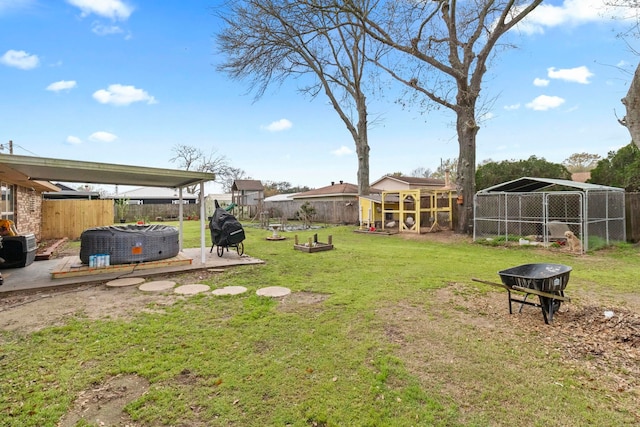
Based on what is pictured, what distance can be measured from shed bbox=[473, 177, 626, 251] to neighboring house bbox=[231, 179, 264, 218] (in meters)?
16.0

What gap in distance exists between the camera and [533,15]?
37.0 ft

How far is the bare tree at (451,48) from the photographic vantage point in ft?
37.2

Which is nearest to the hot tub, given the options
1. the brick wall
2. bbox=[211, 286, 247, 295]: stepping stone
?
bbox=[211, 286, 247, 295]: stepping stone

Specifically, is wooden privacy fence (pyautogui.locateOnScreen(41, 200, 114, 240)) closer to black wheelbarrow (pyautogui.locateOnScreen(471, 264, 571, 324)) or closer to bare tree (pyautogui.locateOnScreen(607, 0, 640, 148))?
black wheelbarrow (pyautogui.locateOnScreen(471, 264, 571, 324))

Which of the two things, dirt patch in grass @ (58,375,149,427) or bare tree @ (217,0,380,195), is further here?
bare tree @ (217,0,380,195)

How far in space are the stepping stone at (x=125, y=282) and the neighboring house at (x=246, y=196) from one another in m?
17.7

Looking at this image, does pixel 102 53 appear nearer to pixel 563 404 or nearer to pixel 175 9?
pixel 175 9

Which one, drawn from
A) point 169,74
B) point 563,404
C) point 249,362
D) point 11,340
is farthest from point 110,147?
point 563,404

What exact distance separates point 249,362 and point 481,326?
2703 mm

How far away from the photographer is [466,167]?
41.7 ft

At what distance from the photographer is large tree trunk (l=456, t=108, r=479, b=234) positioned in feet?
40.9

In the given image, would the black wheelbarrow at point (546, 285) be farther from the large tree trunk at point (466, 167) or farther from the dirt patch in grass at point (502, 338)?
the large tree trunk at point (466, 167)

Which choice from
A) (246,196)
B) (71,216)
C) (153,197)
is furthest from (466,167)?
(153,197)

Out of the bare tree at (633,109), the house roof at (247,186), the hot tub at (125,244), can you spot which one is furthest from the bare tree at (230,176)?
the bare tree at (633,109)
